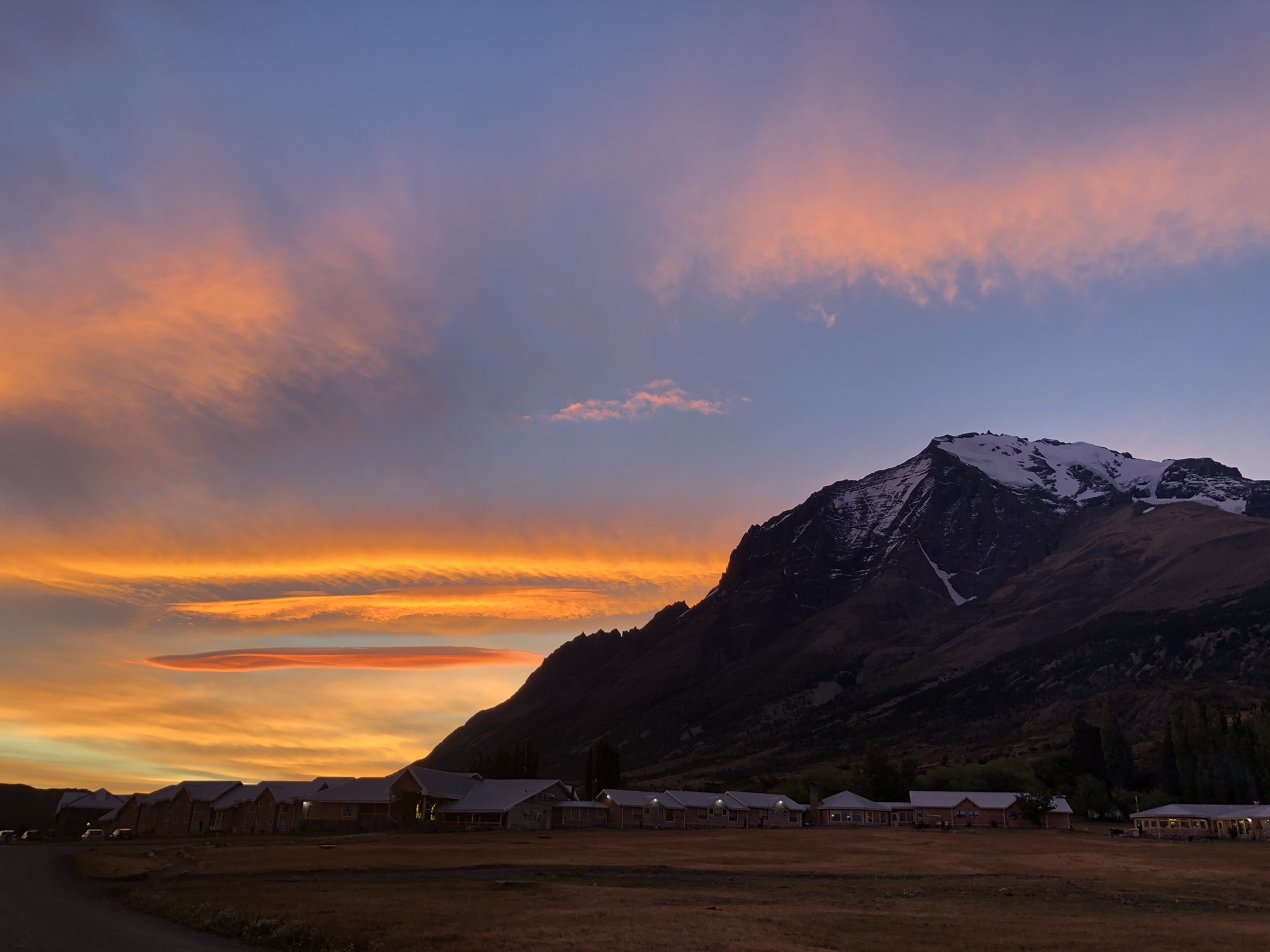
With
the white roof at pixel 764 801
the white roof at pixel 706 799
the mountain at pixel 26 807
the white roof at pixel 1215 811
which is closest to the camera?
the white roof at pixel 1215 811

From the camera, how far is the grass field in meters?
26.3

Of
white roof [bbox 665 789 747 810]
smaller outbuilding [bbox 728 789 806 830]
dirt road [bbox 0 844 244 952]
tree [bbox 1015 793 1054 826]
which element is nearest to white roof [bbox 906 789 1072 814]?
tree [bbox 1015 793 1054 826]

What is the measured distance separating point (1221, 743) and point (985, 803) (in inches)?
1538

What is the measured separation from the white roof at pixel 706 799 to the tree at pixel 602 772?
1338cm

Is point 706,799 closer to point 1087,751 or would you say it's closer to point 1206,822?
point 1206,822

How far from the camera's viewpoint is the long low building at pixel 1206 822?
106 meters

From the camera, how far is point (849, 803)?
138 metres

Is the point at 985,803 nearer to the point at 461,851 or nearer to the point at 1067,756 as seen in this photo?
the point at 1067,756

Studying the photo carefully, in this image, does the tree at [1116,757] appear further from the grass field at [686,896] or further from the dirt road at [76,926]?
the dirt road at [76,926]

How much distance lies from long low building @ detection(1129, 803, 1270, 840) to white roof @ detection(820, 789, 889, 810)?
3448cm

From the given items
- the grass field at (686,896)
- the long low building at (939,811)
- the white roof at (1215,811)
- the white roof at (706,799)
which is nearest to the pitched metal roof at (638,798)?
the white roof at (706,799)

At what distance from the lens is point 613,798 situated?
118875 mm

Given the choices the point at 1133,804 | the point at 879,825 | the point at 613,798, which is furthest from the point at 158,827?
the point at 1133,804

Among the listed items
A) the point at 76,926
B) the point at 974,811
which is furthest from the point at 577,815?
the point at 76,926
